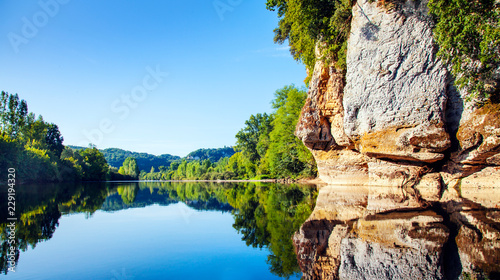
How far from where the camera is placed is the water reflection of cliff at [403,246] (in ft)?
12.8

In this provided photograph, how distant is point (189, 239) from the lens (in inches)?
245

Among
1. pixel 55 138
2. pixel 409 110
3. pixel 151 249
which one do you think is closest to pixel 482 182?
pixel 409 110

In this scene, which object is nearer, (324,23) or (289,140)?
(324,23)

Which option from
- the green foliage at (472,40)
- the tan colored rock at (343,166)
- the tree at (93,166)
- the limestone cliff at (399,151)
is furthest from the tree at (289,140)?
the tree at (93,166)

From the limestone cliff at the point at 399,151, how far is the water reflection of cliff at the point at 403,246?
0.08 feet

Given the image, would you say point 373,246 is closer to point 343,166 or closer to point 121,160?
point 343,166

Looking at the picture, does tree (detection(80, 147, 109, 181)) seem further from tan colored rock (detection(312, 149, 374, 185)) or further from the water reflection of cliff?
the water reflection of cliff

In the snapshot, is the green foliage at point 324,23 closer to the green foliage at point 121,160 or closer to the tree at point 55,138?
the tree at point 55,138

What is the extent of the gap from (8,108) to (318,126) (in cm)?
5240

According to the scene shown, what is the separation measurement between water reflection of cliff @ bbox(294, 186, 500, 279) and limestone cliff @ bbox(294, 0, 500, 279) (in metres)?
0.02

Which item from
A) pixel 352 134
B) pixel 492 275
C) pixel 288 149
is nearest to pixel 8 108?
pixel 288 149

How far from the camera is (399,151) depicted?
15117 millimetres

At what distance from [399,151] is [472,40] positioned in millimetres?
6062

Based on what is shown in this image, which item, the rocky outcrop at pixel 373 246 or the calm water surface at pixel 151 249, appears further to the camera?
the calm water surface at pixel 151 249
